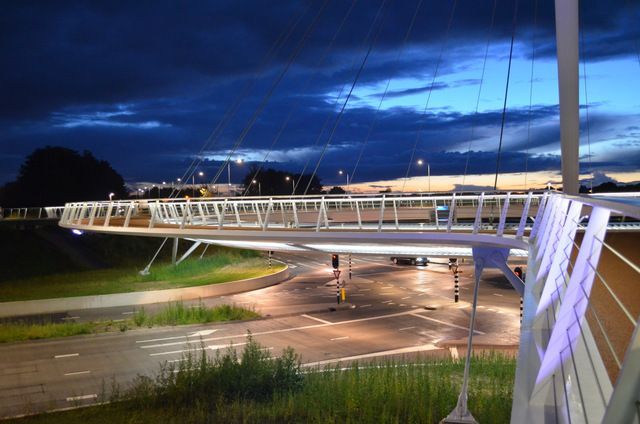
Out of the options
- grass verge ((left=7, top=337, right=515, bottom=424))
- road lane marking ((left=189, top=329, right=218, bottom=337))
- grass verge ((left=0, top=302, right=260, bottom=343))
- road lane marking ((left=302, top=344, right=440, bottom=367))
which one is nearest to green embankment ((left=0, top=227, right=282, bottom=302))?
grass verge ((left=0, top=302, right=260, bottom=343))

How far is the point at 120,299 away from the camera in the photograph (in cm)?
3275

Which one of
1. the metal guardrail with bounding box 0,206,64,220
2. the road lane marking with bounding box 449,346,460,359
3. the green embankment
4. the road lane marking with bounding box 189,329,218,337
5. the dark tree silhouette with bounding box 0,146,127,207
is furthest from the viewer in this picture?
the dark tree silhouette with bounding box 0,146,127,207

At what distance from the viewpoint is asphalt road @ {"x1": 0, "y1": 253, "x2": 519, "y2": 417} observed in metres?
17.8

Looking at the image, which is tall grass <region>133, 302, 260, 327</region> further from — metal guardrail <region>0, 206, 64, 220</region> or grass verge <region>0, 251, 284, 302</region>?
metal guardrail <region>0, 206, 64, 220</region>

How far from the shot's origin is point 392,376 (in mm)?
14094

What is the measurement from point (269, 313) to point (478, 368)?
1429 cm

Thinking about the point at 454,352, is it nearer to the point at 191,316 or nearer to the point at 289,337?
the point at 289,337

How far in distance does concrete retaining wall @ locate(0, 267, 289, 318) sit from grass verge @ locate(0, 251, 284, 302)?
93.4 inches

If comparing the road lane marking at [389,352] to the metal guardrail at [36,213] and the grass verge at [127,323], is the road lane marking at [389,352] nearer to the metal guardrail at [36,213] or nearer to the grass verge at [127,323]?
the grass verge at [127,323]

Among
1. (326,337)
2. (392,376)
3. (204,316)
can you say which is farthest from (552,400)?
(204,316)

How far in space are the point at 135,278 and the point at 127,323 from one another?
15.3 m

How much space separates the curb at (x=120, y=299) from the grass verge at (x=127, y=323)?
272 centimetres

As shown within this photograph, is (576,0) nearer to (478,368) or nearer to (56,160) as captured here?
(478,368)

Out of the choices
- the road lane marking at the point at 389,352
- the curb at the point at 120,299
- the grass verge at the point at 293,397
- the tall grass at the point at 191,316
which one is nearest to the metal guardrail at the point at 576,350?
the grass verge at the point at 293,397
